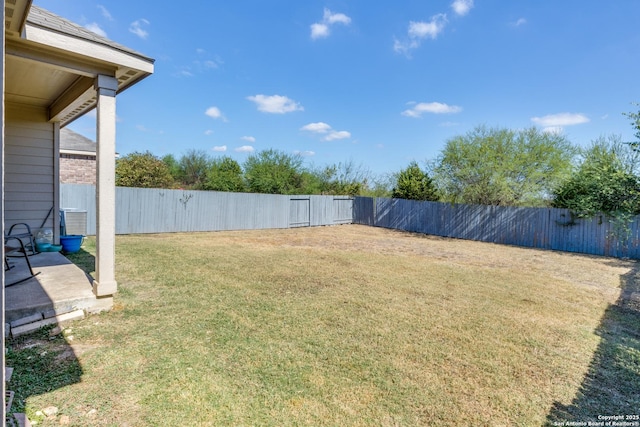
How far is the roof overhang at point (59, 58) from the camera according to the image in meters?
2.98

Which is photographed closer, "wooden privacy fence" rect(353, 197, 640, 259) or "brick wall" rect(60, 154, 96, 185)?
"wooden privacy fence" rect(353, 197, 640, 259)

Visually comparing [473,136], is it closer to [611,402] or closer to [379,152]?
[379,152]

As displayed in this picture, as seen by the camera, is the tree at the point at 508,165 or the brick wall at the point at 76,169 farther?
the brick wall at the point at 76,169

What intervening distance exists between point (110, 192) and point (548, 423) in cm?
459

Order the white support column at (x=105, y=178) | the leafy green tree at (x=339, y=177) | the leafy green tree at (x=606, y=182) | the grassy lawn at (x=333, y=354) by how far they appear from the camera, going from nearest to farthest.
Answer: the grassy lawn at (x=333, y=354)
the white support column at (x=105, y=178)
the leafy green tree at (x=606, y=182)
the leafy green tree at (x=339, y=177)

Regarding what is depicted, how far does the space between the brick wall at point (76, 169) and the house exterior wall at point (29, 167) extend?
8010mm

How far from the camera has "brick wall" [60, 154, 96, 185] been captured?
1230 centimetres

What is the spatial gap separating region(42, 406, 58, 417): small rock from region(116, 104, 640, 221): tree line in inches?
481

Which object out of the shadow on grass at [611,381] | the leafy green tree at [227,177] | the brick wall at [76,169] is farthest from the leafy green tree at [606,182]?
the brick wall at [76,169]

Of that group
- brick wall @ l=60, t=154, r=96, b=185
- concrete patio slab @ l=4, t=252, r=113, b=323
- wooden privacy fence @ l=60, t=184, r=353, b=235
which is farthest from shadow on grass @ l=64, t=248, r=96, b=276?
brick wall @ l=60, t=154, r=96, b=185

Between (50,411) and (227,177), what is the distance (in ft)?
60.6

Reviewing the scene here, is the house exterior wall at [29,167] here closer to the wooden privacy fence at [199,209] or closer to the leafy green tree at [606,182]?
the wooden privacy fence at [199,209]

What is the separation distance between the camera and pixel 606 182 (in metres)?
9.05

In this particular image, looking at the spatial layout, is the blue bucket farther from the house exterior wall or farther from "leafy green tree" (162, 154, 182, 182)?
"leafy green tree" (162, 154, 182, 182)
